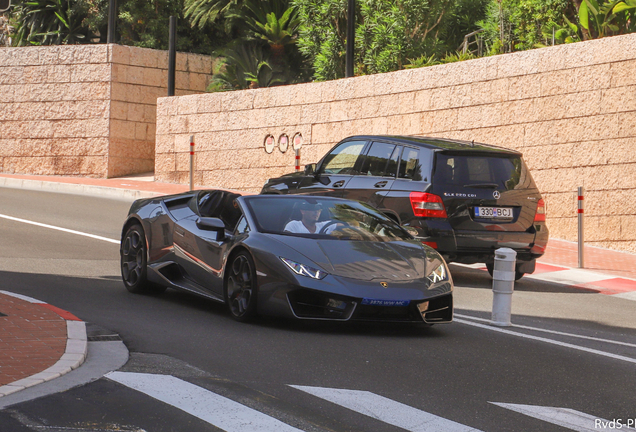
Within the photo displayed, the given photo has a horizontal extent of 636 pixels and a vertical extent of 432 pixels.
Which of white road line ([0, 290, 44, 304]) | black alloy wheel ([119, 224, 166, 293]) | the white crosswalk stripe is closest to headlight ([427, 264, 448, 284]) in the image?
the white crosswalk stripe

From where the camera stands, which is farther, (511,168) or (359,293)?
(511,168)

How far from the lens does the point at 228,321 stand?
764 cm

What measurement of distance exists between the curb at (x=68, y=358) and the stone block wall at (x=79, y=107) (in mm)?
19287

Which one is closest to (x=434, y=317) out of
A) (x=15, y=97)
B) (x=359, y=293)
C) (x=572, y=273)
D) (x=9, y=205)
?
(x=359, y=293)

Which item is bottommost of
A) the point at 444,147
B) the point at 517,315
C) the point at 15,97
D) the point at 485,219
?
the point at 517,315

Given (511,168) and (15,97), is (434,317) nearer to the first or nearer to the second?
(511,168)

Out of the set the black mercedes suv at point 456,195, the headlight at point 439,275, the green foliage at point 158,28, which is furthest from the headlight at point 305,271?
the green foliage at point 158,28

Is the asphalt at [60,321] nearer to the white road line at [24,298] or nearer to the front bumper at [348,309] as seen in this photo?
the white road line at [24,298]

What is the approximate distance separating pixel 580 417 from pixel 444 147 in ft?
20.3

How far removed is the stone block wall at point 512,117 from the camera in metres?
15.1

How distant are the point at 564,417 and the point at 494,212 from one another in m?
5.99

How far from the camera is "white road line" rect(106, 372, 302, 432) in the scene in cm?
452

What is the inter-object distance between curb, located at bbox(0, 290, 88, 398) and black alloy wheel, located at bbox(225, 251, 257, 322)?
131 cm

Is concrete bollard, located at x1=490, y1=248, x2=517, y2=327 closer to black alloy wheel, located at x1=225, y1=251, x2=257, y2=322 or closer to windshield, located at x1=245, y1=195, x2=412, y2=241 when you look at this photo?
windshield, located at x1=245, y1=195, x2=412, y2=241
